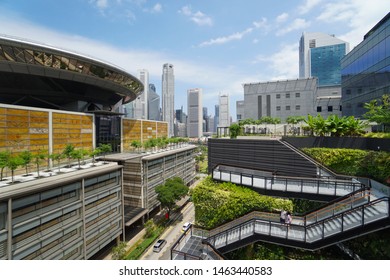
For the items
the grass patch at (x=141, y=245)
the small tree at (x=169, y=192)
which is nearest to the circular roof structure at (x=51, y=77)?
the small tree at (x=169, y=192)

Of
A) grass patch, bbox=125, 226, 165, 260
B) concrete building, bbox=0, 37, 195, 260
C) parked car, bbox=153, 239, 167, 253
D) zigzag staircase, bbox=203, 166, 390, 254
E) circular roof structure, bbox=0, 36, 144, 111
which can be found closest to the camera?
zigzag staircase, bbox=203, 166, 390, 254

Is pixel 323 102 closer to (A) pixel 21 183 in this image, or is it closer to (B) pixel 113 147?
(B) pixel 113 147

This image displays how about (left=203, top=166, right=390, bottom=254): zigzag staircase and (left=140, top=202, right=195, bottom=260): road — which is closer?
(left=203, top=166, right=390, bottom=254): zigzag staircase

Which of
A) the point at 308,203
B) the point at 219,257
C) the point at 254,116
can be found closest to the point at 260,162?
the point at 308,203

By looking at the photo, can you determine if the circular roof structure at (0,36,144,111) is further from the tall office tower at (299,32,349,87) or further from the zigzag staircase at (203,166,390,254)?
the tall office tower at (299,32,349,87)

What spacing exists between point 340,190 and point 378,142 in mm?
5383

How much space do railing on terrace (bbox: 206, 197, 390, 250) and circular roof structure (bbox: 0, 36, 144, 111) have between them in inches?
1032

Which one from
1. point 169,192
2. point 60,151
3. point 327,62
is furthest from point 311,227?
point 327,62

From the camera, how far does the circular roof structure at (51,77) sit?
20.1 m

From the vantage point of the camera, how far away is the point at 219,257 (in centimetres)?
991

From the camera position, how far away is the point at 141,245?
76.0 feet

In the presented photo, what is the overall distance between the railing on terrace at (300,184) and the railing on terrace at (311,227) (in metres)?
2.20

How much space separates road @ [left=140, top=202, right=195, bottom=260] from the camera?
21450mm

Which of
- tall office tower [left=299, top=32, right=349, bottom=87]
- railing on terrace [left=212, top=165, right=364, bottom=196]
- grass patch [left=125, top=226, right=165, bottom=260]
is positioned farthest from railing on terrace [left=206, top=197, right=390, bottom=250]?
tall office tower [left=299, top=32, right=349, bottom=87]
